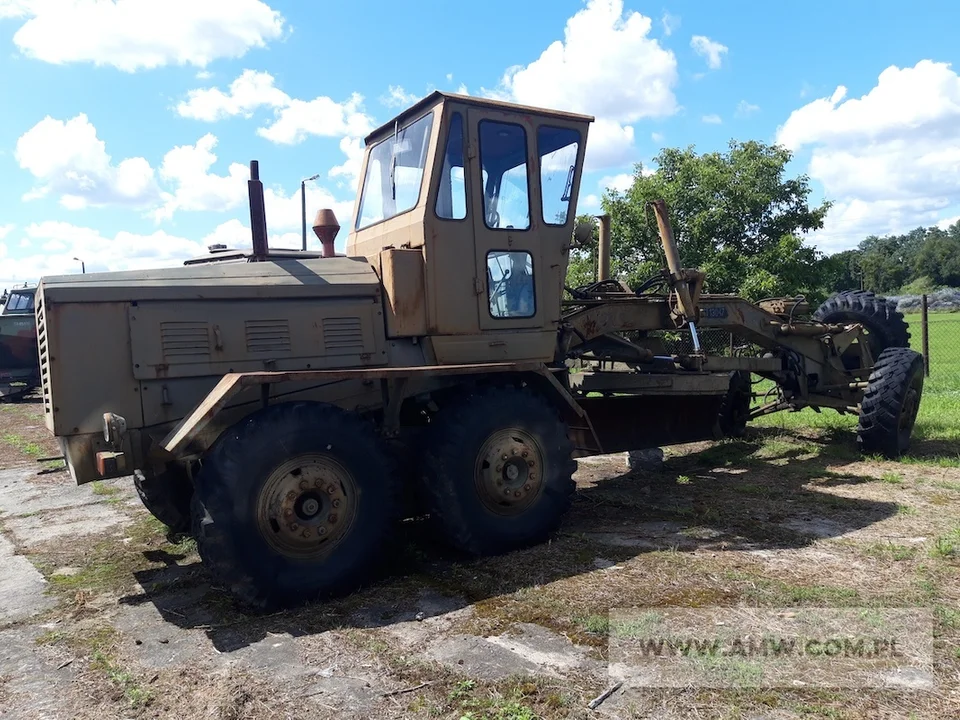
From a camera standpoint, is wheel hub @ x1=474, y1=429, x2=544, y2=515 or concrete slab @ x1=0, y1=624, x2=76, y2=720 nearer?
concrete slab @ x1=0, y1=624, x2=76, y2=720

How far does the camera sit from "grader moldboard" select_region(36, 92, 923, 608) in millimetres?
4367

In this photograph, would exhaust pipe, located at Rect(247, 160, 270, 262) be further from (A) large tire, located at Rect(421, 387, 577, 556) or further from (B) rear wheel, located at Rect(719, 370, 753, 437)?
(B) rear wheel, located at Rect(719, 370, 753, 437)

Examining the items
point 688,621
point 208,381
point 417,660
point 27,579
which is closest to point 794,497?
point 688,621

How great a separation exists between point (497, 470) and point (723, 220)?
447 inches

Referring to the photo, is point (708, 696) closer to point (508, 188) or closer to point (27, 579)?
point (508, 188)

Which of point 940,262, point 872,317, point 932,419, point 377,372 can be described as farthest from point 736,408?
point 940,262

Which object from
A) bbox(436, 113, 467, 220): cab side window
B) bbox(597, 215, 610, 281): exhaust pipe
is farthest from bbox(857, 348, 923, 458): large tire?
bbox(436, 113, 467, 220): cab side window

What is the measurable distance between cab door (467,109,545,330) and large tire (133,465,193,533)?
2433 millimetres

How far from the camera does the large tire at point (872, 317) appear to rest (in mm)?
9250

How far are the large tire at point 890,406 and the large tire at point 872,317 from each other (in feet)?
3.84

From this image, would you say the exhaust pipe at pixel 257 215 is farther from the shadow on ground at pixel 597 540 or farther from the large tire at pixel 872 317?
the large tire at pixel 872 317

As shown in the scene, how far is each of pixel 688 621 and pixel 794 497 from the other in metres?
2.94

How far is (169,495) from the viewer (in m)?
5.53

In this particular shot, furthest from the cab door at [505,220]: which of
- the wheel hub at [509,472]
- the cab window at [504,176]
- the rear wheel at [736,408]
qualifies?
the rear wheel at [736,408]
